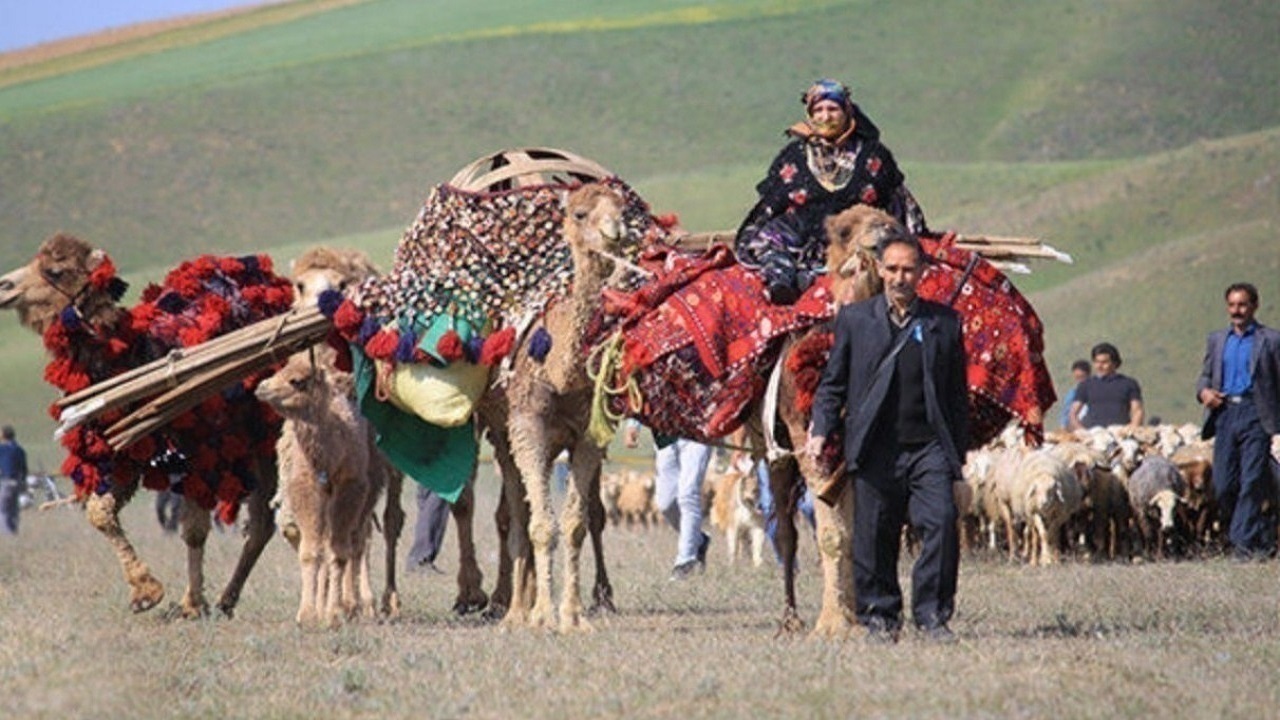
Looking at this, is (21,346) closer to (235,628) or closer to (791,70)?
(791,70)

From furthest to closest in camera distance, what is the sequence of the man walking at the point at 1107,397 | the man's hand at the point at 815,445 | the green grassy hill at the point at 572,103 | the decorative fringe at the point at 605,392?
the green grassy hill at the point at 572,103 < the man walking at the point at 1107,397 < the decorative fringe at the point at 605,392 < the man's hand at the point at 815,445

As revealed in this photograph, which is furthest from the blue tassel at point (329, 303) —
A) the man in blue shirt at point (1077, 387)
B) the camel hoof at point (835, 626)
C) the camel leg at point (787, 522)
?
the man in blue shirt at point (1077, 387)

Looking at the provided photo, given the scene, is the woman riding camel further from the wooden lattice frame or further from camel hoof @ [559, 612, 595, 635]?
camel hoof @ [559, 612, 595, 635]

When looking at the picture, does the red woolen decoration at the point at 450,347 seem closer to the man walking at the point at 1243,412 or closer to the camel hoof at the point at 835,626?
the camel hoof at the point at 835,626

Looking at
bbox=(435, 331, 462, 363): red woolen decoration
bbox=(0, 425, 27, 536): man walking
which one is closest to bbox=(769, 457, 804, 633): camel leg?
bbox=(435, 331, 462, 363): red woolen decoration

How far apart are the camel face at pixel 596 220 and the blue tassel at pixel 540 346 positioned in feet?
1.81

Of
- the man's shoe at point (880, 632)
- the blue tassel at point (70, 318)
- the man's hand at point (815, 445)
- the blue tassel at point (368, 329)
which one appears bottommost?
the man's shoe at point (880, 632)

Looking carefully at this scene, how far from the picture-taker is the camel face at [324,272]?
1656cm

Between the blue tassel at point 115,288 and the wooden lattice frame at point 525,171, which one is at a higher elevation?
the wooden lattice frame at point 525,171

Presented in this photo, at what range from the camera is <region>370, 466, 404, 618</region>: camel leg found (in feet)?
56.2

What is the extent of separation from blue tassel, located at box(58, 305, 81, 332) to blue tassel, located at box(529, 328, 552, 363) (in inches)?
128

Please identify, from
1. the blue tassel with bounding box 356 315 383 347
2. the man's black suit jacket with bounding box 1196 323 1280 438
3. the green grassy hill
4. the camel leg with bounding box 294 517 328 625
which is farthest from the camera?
the green grassy hill

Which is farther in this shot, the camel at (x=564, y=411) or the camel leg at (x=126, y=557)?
the camel leg at (x=126, y=557)

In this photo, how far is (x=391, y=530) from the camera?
1791cm
